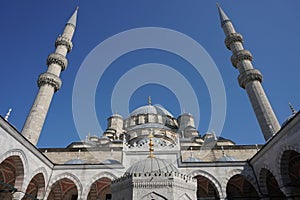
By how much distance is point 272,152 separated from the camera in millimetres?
10875

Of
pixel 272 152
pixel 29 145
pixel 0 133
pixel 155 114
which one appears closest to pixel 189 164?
pixel 272 152

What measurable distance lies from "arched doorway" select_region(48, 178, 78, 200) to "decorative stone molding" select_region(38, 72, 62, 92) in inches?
356

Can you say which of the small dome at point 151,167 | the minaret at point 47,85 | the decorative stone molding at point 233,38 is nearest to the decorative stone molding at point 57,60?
the minaret at point 47,85

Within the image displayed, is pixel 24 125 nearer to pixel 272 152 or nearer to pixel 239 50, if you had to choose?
pixel 272 152

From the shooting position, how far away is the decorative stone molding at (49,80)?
1981 centimetres

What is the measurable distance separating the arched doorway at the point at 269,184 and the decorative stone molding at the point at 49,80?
17.7 meters

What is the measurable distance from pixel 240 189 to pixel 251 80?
381 inches

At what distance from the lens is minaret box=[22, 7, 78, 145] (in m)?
17.0

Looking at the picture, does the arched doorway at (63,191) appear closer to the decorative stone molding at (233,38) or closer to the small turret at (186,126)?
the small turret at (186,126)

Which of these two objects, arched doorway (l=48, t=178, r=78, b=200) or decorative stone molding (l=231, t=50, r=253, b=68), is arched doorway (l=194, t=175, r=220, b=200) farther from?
decorative stone molding (l=231, t=50, r=253, b=68)

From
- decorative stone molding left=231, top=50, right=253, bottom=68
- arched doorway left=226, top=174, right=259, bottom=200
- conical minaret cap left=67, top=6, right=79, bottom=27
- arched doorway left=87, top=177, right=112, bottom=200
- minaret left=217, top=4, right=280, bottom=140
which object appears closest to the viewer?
arched doorway left=226, top=174, right=259, bottom=200

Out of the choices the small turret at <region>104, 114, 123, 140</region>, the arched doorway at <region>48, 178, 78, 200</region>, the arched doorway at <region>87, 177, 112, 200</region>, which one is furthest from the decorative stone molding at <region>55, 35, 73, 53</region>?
the arched doorway at <region>87, 177, 112, 200</region>

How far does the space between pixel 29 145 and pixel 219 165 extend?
10.7 m

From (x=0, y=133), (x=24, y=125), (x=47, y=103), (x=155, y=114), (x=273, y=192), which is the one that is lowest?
(x=273, y=192)
